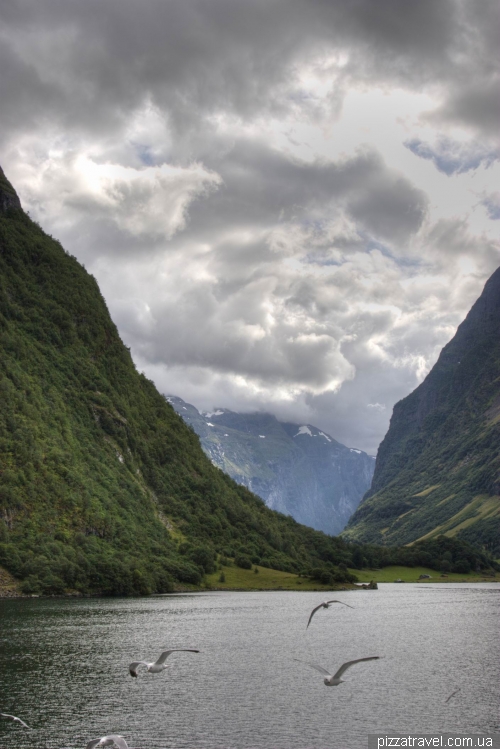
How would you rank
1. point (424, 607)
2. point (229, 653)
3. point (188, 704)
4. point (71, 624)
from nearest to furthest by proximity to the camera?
point (188, 704), point (229, 653), point (71, 624), point (424, 607)

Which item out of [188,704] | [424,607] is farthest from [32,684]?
[424,607]

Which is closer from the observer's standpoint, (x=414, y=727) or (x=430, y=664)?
(x=414, y=727)

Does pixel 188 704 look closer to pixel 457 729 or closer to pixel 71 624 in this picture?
pixel 457 729

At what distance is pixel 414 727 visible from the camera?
6028 centimetres

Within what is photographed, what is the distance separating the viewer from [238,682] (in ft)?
260

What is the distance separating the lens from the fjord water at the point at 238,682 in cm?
5919

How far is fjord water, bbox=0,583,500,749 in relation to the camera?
194 feet

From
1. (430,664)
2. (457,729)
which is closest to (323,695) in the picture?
(457,729)

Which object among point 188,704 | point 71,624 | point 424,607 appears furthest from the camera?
point 424,607

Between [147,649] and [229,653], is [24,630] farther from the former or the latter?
[229,653]

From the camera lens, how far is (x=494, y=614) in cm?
16162

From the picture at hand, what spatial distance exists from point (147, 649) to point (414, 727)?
172 ft

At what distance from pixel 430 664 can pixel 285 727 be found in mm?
39913

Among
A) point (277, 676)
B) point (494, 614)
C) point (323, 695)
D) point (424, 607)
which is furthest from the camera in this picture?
point (424, 607)
